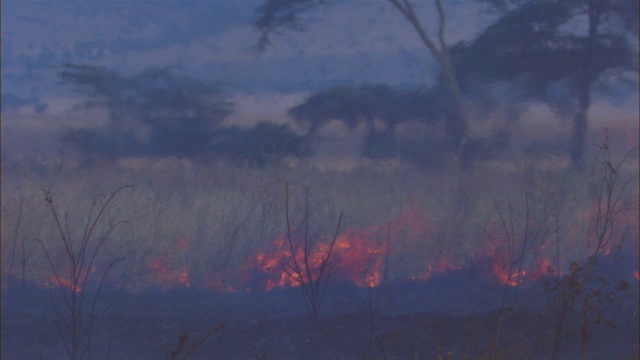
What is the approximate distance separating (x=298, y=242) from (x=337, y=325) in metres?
1.03

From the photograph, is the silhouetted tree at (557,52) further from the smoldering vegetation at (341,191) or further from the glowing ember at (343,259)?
the glowing ember at (343,259)

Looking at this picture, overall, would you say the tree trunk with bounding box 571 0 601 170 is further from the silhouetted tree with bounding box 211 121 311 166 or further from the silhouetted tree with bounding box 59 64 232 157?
the silhouetted tree with bounding box 59 64 232 157

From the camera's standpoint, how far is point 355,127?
6.93 m

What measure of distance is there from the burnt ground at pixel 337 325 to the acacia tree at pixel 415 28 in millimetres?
1482

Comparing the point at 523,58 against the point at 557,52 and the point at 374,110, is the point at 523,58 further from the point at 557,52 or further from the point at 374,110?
the point at 374,110

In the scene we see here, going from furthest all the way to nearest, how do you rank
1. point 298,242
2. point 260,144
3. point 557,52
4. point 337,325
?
point 557,52
point 260,144
point 298,242
point 337,325

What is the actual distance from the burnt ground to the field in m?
0.02

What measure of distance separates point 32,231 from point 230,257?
176 cm

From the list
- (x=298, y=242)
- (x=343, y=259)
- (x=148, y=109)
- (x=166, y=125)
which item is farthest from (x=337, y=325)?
(x=148, y=109)

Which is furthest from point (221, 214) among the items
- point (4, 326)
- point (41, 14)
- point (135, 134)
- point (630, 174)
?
point (630, 174)

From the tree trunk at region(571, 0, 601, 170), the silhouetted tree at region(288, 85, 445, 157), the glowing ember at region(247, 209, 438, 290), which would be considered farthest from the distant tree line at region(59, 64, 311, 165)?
the tree trunk at region(571, 0, 601, 170)

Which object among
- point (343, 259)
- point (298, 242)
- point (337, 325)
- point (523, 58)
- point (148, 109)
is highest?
point (523, 58)

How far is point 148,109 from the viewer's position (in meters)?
6.66

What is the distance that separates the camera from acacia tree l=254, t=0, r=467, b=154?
21.5 feet
